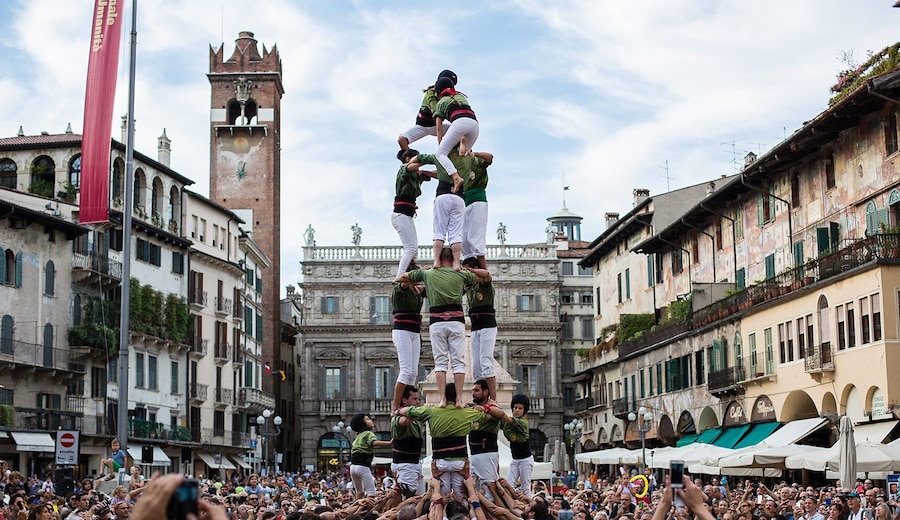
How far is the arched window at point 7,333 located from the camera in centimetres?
4609

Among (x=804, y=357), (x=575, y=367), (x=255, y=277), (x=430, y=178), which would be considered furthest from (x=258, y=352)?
(x=430, y=178)

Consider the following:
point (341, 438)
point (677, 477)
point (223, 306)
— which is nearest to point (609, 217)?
point (341, 438)

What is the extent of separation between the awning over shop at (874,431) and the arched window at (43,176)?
36075mm

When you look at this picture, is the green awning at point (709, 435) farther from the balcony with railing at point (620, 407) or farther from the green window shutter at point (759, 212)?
the balcony with railing at point (620, 407)

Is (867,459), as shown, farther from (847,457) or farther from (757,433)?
(757,433)

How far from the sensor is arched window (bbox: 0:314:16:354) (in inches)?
1815

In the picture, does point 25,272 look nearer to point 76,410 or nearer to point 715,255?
point 76,410

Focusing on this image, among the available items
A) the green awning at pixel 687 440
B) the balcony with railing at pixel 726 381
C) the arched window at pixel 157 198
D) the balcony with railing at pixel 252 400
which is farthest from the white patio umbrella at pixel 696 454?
the balcony with railing at pixel 252 400

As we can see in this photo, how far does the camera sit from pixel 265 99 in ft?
293

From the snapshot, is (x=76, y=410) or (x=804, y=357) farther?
(x=76, y=410)

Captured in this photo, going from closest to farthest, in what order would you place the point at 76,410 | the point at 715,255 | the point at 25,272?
the point at 25,272 → the point at 76,410 → the point at 715,255

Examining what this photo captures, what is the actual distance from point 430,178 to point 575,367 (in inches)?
3280

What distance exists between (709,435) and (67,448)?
109 feet

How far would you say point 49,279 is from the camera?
50.8m
